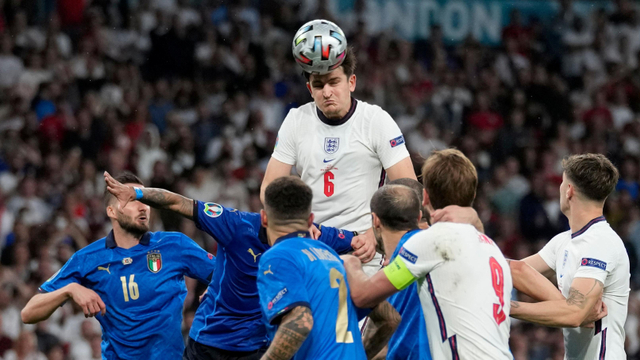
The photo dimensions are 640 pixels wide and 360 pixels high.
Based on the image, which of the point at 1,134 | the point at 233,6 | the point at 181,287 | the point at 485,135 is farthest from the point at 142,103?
the point at 181,287

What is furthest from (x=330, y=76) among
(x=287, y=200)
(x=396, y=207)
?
(x=287, y=200)

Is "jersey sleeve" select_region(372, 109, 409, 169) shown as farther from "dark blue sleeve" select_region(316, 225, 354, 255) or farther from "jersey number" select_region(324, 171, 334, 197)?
"dark blue sleeve" select_region(316, 225, 354, 255)

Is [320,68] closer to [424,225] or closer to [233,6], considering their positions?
[424,225]

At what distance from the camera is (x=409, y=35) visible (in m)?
18.6

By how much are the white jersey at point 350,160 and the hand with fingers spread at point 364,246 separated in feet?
1.71

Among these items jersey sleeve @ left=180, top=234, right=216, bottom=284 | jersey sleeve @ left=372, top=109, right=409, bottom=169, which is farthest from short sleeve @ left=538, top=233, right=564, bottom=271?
jersey sleeve @ left=180, top=234, right=216, bottom=284

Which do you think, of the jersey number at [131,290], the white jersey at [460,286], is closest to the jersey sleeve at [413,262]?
the white jersey at [460,286]

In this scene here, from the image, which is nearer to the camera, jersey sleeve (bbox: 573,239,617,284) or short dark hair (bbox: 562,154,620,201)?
jersey sleeve (bbox: 573,239,617,284)

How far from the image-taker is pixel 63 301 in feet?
20.3

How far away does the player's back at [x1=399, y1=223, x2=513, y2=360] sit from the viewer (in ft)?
15.8

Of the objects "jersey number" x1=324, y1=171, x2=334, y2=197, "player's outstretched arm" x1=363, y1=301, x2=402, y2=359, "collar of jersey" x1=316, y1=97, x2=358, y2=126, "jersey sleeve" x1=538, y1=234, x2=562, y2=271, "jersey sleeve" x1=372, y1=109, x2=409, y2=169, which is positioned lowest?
"player's outstretched arm" x1=363, y1=301, x2=402, y2=359

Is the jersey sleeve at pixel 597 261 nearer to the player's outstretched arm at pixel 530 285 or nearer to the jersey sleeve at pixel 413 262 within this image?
the player's outstretched arm at pixel 530 285

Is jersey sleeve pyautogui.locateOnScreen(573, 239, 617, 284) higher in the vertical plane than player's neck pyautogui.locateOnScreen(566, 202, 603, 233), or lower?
lower

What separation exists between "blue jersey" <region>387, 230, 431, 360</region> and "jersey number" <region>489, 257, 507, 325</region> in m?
0.47
